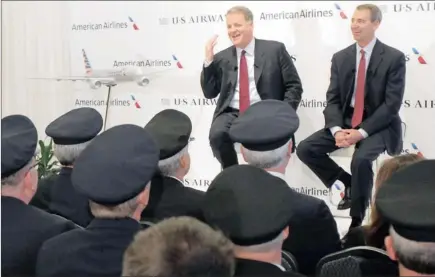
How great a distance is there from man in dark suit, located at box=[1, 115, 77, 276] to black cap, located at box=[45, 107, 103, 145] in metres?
0.38

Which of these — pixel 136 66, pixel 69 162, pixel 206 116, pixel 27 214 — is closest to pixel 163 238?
pixel 27 214

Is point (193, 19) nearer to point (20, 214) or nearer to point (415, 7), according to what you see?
point (415, 7)

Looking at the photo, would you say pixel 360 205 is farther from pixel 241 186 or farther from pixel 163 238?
pixel 163 238

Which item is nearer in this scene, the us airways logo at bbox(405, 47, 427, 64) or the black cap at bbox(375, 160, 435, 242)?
the black cap at bbox(375, 160, 435, 242)

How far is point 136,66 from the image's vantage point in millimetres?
4766

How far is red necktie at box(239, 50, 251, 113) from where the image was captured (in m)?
3.52

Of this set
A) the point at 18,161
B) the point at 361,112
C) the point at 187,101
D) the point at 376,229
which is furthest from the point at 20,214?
the point at 187,101

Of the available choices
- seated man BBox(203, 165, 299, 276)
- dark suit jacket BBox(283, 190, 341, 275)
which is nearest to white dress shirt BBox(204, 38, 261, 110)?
dark suit jacket BBox(283, 190, 341, 275)

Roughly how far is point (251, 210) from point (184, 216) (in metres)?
0.17

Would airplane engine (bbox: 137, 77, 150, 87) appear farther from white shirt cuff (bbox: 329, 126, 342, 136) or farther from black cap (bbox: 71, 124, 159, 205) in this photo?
black cap (bbox: 71, 124, 159, 205)

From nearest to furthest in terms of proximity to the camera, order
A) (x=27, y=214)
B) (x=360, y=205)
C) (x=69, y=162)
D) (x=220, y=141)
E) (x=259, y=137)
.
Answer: (x=27, y=214) → (x=259, y=137) → (x=69, y=162) → (x=360, y=205) → (x=220, y=141)

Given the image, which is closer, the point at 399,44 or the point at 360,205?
the point at 360,205

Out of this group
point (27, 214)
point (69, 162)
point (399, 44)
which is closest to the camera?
point (27, 214)

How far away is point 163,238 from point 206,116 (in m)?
3.47
